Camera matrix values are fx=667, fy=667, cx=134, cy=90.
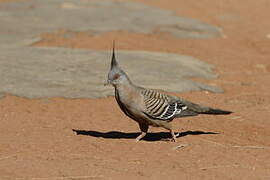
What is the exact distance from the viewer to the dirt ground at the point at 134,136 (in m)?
6.82

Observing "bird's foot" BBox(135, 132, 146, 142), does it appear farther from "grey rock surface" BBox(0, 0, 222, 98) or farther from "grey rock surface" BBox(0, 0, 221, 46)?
"grey rock surface" BBox(0, 0, 221, 46)

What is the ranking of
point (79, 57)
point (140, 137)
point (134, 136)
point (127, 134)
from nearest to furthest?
point (140, 137)
point (134, 136)
point (127, 134)
point (79, 57)

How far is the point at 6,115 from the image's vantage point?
9641mm

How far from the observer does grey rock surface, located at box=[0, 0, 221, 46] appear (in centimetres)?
1672

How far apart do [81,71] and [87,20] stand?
6.24 m

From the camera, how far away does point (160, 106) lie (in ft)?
26.7

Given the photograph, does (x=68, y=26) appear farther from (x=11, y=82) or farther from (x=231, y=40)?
(x=11, y=82)

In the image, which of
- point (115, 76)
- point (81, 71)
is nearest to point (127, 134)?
point (115, 76)

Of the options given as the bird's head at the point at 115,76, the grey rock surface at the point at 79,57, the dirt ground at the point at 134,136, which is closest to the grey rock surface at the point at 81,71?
the grey rock surface at the point at 79,57

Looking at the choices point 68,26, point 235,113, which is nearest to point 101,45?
point 68,26

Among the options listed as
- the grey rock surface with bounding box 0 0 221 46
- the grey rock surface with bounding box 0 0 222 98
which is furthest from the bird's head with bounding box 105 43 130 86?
the grey rock surface with bounding box 0 0 221 46

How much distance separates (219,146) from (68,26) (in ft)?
32.0

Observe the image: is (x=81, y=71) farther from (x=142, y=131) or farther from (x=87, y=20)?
(x=87, y=20)

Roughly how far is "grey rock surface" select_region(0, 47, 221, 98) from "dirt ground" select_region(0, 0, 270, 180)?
32 cm
